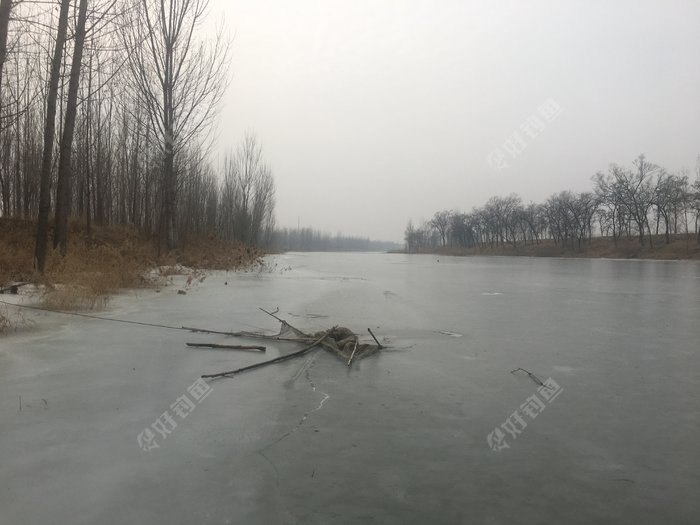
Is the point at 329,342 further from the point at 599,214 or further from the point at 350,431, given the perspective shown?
the point at 599,214

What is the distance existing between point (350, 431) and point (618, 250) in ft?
193

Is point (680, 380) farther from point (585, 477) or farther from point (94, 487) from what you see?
point (94, 487)

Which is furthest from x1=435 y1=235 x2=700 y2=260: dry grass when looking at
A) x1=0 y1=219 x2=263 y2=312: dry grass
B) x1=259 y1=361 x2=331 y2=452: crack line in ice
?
x1=259 y1=361 x2=331 y2=452: crack line in ice

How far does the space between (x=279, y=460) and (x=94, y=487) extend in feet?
2.60

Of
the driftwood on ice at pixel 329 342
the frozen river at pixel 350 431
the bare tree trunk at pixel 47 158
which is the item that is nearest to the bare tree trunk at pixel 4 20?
the bare tree trunk at pixel 47 158

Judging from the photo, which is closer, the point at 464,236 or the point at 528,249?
the point at 528,249

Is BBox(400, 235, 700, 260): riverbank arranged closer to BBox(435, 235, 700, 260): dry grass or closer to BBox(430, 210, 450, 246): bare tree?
BBox(435, 235, 700, 260): dry grass

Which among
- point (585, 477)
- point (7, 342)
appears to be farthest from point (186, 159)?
point (585, 477)

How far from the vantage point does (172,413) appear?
276 cm

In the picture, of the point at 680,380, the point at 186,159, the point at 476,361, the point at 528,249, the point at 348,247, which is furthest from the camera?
the point at 348,247

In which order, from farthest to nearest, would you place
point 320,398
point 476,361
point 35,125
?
point 35,125
point 476,361
point 320,398

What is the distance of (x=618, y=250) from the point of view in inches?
2051

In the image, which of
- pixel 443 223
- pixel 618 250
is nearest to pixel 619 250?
pixel 618 250

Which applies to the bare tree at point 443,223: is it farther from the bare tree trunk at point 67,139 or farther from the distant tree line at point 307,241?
the bare tree trunk at point 67,139
